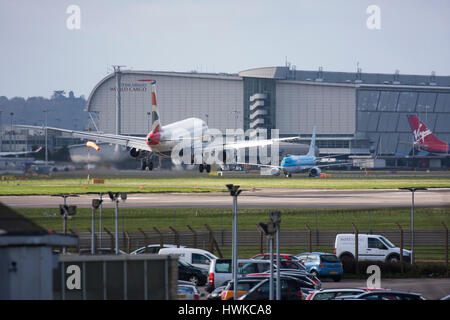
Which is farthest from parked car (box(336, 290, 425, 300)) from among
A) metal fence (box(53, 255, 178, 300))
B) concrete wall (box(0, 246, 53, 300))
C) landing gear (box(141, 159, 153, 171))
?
landing gear (box(141, 159, 153, 171))

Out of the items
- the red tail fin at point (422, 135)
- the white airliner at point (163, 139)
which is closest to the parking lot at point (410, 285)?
the white airliner at point (163, 139)

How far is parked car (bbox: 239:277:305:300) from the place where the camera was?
29.1 m

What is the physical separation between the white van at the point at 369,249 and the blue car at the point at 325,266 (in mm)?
4534

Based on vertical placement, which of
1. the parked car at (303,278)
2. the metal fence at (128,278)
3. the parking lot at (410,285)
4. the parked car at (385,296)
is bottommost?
the parking lot at (410,285)

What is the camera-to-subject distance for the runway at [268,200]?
72.8 meters

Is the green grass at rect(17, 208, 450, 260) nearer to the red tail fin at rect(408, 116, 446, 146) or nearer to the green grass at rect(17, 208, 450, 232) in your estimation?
the green grass at rect(17, 208, 450, 232)

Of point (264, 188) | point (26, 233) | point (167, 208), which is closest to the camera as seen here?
point (26, 233)

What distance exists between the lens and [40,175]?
91.9 meters

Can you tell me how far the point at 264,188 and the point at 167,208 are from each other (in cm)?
3553

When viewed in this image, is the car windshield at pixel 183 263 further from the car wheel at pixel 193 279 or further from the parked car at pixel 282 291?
the parked car at pixel 282 291

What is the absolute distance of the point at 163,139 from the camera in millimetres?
81250

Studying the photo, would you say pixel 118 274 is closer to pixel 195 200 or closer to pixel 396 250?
pixel 396 250

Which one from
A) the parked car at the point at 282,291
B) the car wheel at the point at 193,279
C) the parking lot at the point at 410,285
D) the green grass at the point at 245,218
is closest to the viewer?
the parked car at the point at 282,291
